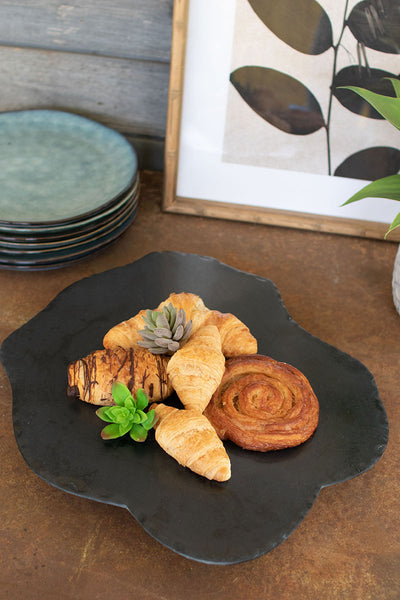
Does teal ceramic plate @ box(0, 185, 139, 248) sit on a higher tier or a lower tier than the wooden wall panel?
lower

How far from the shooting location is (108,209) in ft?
3.31

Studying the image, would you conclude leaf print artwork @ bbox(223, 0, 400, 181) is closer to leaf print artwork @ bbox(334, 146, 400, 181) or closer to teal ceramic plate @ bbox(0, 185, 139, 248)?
leaf print artwork @ bbox(334, 146, 400, 181)

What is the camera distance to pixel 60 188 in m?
1.08

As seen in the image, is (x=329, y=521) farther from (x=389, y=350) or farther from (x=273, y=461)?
(x=389, y=350)

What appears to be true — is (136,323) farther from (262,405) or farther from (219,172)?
(219,172)

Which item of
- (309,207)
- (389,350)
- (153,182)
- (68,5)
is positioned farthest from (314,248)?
(68,5)

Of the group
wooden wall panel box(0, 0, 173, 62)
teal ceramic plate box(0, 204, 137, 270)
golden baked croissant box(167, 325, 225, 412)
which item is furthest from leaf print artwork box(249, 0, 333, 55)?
golden baked croissant box(167, 325, 225, 412)

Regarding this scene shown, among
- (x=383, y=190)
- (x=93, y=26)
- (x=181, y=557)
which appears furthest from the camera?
(x=93, y=26)

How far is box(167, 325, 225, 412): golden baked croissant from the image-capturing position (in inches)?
28.5

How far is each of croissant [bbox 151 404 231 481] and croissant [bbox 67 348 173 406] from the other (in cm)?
6

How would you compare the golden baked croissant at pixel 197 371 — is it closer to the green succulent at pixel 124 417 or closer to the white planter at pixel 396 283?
the green succulent at pixel 124 417

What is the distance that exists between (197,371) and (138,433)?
0.37ft

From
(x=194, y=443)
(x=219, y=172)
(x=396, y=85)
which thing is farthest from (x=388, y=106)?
(x=194, y=443)

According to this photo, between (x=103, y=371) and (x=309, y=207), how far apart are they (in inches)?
24.9
